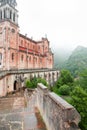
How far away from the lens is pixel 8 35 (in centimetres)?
3528

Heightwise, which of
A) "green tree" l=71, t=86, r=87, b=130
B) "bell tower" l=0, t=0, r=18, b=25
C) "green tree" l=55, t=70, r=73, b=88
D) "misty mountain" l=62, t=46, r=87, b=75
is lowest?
"green tree" l=71, t=86, r=87, b=130

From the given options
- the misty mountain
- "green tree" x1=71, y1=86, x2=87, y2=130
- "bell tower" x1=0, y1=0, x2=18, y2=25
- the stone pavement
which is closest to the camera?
the stone pavement

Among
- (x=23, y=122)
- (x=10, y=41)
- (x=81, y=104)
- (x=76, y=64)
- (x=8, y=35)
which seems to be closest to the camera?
(x=23, y=122)

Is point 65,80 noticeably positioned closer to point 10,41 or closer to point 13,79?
point 10,41

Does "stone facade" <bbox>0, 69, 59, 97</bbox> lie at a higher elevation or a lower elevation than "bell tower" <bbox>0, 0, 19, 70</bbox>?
lower

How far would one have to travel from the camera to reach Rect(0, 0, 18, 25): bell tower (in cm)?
3659

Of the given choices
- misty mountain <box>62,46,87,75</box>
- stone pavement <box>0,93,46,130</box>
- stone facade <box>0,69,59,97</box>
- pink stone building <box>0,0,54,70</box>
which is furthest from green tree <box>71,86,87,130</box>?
misty mountain <box>62,46,87,75</box>

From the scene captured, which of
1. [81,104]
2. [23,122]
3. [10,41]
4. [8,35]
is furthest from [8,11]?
[23,122]

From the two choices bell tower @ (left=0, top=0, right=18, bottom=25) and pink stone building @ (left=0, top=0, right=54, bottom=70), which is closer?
pink stone building @ (left=0, top=0, right=54, bottom=70)

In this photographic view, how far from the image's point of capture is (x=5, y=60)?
114 ft

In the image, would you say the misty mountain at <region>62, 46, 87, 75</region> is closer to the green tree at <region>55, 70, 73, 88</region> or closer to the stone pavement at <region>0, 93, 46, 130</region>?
the green tree at <region>55, 70, 73, 88</region>

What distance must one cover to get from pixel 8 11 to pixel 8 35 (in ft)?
20.1

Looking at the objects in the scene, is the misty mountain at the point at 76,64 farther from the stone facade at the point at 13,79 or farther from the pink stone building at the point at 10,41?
the stone facade at the point at 13,79

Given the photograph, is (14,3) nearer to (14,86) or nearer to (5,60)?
(5,60)
